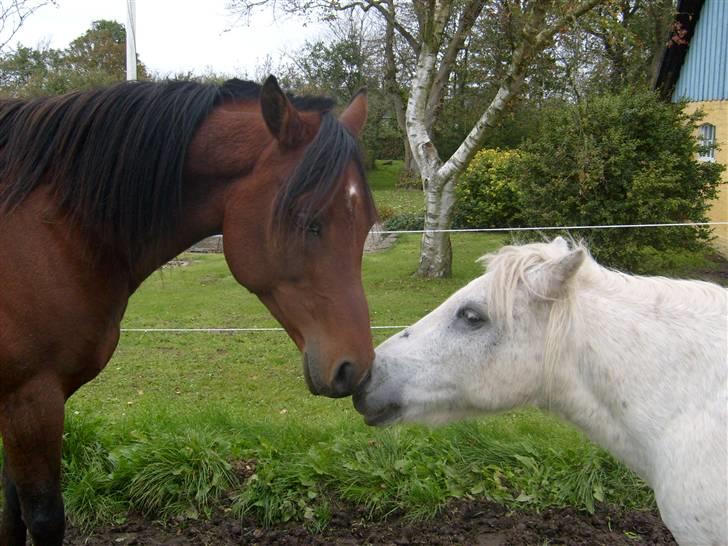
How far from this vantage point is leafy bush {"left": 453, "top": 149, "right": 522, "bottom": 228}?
16.3 metres

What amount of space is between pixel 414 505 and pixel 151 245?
84.0 inches

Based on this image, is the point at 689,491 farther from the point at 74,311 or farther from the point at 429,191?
the point at 429,191

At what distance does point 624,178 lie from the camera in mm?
9922

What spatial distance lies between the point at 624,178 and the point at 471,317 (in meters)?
8.65

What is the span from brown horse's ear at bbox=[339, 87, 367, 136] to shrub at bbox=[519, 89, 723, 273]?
7.50 m

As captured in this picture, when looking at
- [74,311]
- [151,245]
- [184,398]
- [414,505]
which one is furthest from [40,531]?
[184,398]

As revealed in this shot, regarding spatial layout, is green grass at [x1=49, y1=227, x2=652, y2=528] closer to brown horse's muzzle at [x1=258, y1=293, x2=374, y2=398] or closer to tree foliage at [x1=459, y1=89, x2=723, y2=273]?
brown horse's muzzle at [x1=258, y1=293, x2=374, y2=398]

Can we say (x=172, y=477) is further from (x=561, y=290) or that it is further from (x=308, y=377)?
(x=561, y=290)

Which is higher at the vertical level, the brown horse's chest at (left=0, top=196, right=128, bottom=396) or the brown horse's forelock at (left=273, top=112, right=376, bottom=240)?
the brown horse's forelock at (left=273, top=112, right=376, bottom=240)

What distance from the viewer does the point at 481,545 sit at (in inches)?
130

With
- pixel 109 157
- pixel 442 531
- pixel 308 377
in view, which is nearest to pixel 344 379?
pixel 308 377

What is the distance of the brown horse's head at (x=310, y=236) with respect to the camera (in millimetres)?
2164

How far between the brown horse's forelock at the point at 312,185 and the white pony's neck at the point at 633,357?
2.94 feet

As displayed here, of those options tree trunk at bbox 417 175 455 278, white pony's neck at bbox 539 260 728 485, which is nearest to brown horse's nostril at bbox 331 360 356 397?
white pony's neck at bbox 539 260 728 485
